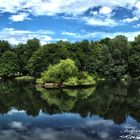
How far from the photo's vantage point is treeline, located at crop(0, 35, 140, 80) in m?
102

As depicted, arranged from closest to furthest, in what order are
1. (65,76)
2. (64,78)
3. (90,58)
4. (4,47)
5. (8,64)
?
(64,78) < (65,76) < (90,58) < (8,64) < (4,47)

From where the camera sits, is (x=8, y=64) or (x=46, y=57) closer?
(x=46, y=57)

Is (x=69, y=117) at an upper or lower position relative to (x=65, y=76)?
lower

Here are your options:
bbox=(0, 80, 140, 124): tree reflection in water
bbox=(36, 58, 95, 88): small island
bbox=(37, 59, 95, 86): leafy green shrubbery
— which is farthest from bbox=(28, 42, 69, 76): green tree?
bbox=(0, 80, 140, 124): tree reflection in water

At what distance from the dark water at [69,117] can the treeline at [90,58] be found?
42505mm

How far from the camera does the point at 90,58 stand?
105 m

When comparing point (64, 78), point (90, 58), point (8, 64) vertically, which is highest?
point (90, 58)

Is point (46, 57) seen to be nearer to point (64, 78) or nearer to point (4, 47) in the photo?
point (64, 78)

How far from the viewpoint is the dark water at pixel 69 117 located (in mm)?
30422

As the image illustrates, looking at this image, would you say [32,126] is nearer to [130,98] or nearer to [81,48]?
[130,98]

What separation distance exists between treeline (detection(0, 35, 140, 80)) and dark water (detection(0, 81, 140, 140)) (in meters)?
42.5

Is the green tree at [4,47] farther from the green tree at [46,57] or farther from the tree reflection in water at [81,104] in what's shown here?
the tree reflection in water at [81,104]

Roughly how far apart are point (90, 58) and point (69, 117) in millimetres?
66349

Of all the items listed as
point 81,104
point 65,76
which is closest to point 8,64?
point 65,76
